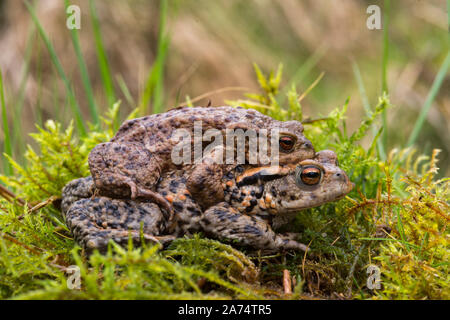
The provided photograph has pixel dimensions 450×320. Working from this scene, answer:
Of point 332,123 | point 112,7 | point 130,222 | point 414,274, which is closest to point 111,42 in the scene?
point 112,7

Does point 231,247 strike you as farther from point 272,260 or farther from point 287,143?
point 287,143

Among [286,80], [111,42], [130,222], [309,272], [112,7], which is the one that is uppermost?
[112,7]

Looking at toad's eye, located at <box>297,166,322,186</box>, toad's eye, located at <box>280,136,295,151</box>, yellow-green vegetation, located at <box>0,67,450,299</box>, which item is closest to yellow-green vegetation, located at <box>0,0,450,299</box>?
yellow-green vegetation, located at <box>0,67,450,299</box>

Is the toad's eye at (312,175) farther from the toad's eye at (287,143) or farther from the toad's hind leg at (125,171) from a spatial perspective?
the toad's hind leg at (125,171)

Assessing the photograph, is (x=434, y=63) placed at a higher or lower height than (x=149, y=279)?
higher

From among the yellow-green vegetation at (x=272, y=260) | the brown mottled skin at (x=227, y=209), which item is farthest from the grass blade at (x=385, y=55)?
the brown mottled skin at (x=227, y=209)

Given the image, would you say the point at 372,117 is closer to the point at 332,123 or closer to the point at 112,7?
the point at 332,123
